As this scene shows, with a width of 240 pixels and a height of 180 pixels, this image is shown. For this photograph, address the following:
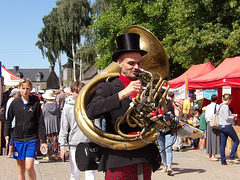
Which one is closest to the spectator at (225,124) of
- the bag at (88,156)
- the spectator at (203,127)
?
the spectator at (203,127)

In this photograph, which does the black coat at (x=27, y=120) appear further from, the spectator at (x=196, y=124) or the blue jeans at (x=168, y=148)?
the spectator at (x=196, y=124)

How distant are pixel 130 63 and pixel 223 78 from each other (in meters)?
6.96

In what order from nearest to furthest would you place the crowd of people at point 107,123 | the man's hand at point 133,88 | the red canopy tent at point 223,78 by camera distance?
the man's hand at point 133,88 → the crowd of people at point 107,123 → the red canopy tent at point 223,78

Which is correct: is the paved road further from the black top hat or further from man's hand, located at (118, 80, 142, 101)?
man's hand, located at (118, 80, 142, 101)

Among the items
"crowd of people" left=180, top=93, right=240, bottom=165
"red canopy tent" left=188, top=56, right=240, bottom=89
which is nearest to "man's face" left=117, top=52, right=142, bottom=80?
"crowd of people" left=180, top=93, right=240, bottom=165

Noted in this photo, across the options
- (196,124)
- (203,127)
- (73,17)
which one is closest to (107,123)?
(203,127)

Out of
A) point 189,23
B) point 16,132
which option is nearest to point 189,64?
point 189,23

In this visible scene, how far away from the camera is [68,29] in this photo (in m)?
39.9

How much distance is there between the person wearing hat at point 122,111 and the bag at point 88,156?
9 cm

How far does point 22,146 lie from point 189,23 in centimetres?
1397

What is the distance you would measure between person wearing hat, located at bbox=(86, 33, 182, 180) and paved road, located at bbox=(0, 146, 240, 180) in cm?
A: 423

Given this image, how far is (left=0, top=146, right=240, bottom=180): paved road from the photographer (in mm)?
6934

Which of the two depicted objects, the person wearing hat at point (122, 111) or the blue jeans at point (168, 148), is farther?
the blue jeans at point (168, 148)

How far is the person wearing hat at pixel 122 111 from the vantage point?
2.53 metres
